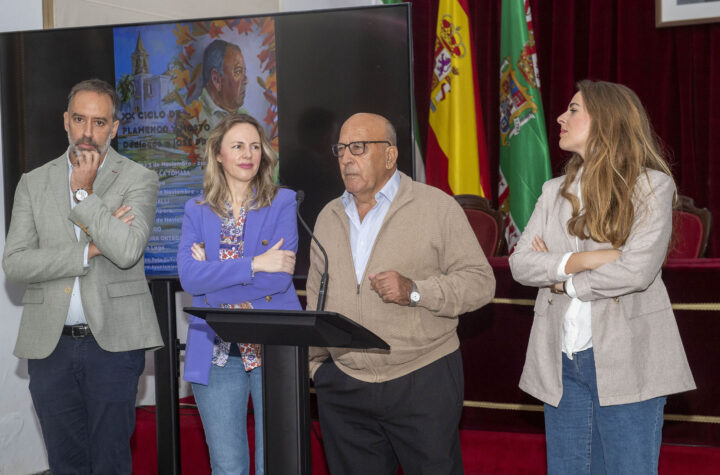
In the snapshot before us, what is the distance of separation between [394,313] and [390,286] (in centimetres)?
19

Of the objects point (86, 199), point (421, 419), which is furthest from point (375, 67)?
point (421, 419)

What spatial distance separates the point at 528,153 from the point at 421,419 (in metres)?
3.09

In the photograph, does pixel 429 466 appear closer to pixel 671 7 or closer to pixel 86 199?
pixel 86 199

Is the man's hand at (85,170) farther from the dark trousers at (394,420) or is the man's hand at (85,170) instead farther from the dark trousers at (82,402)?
the dark trousers at (394,420)

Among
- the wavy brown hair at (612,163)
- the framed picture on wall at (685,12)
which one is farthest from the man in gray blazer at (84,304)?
the framed picture on wall at (685,12)

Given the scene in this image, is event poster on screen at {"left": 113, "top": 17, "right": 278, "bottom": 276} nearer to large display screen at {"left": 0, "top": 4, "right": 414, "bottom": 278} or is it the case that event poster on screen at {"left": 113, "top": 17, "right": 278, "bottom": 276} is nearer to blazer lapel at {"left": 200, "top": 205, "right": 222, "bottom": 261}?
large display screen at {"left": 0, "top": 4, "right": 414, "bottom": 278}

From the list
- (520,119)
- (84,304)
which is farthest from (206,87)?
(520,119)

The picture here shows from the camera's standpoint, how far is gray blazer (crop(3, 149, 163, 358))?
2.45m

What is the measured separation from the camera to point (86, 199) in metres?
2.46

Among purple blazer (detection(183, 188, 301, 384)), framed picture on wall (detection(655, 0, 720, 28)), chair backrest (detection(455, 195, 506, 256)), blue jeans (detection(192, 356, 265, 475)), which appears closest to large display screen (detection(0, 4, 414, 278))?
purple blazer (detection(183, 188, 301, 384))

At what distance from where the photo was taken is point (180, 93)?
3.00 meters

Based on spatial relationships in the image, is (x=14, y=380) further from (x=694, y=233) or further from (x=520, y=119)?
(x=694, y=233)

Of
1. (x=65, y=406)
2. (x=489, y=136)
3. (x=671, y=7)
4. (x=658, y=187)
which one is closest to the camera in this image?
(x=658, y=187)

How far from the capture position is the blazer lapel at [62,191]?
2561 millimetres
